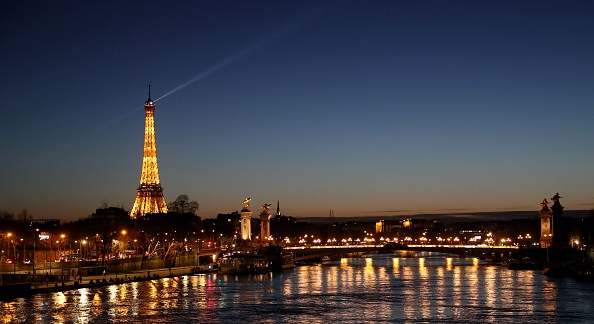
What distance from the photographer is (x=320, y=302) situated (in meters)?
54.4

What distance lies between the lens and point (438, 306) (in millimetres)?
50969

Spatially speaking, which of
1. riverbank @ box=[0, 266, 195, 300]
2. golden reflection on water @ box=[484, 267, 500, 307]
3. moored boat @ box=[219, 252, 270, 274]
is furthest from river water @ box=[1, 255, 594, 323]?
moored boat @ box=[219, 252, 270, 274]

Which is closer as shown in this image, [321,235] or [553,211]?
[553,211]

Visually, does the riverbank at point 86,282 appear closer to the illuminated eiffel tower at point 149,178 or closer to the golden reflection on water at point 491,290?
the golden reflection on water at point 491,290

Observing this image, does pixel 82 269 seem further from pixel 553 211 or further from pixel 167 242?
pixel 553 211

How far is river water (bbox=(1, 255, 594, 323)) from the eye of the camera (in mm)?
45062

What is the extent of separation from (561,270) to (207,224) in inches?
3470

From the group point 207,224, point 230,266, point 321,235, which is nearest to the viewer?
point 230,266

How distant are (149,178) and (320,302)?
69697 mm

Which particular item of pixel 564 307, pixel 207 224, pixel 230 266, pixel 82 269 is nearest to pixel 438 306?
pixel 564 307

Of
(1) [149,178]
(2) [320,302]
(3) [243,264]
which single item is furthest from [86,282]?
(1) [149,178]

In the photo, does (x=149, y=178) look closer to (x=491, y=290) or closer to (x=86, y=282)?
(x=86, y=282)

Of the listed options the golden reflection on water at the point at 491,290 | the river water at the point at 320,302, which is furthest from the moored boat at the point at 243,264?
the golden reflection on water at the point at 491,290

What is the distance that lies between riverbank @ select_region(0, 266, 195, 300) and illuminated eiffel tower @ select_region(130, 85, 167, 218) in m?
34.6
